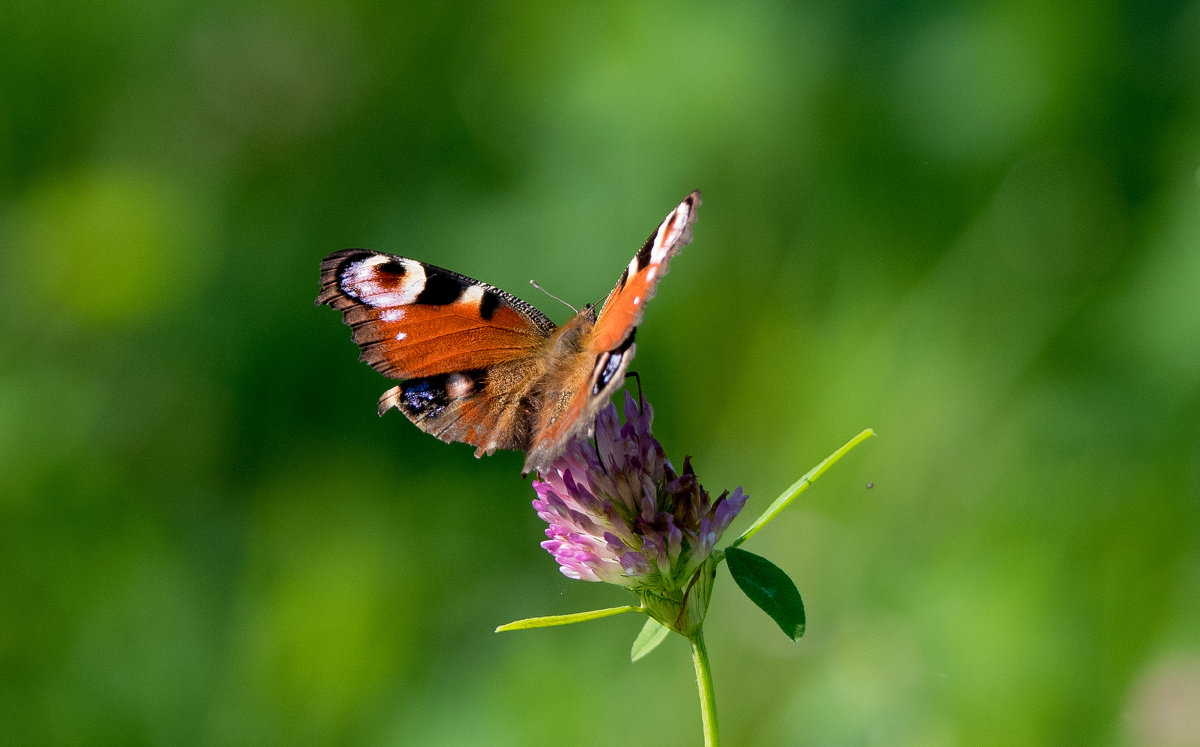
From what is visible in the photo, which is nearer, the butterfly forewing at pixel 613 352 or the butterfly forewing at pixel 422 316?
the butterfly forewing at pixel 613 352

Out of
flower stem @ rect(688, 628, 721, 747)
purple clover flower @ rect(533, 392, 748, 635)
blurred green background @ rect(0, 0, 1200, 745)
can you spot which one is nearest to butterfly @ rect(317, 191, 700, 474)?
purple clover flower @ rect(533, 392, 748, 635)

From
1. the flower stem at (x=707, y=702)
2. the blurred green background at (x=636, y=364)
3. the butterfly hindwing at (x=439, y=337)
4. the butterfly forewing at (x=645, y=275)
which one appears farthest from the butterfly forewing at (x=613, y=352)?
the blurred green background at (x=636, y=364)

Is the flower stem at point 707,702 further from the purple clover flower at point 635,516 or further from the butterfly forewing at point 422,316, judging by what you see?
the butterfly forewing at point 422,316

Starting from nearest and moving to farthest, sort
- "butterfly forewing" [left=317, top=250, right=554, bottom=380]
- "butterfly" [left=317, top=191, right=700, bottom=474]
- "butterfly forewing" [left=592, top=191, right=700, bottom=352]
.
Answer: "butterfly forewing" [left=592, top=191, right=700, bottom=352], "butterfly" [left=317, top=191, right=700, bottom=474], "butterfly forewing" [left=317, top=250, right=554, bottom=380]

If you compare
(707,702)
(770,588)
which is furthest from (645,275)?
(707,702)

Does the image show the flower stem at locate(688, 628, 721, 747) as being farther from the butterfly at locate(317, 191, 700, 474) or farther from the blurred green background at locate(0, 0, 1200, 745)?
the blurred green background at locate(0, 0, 1200, 745)
